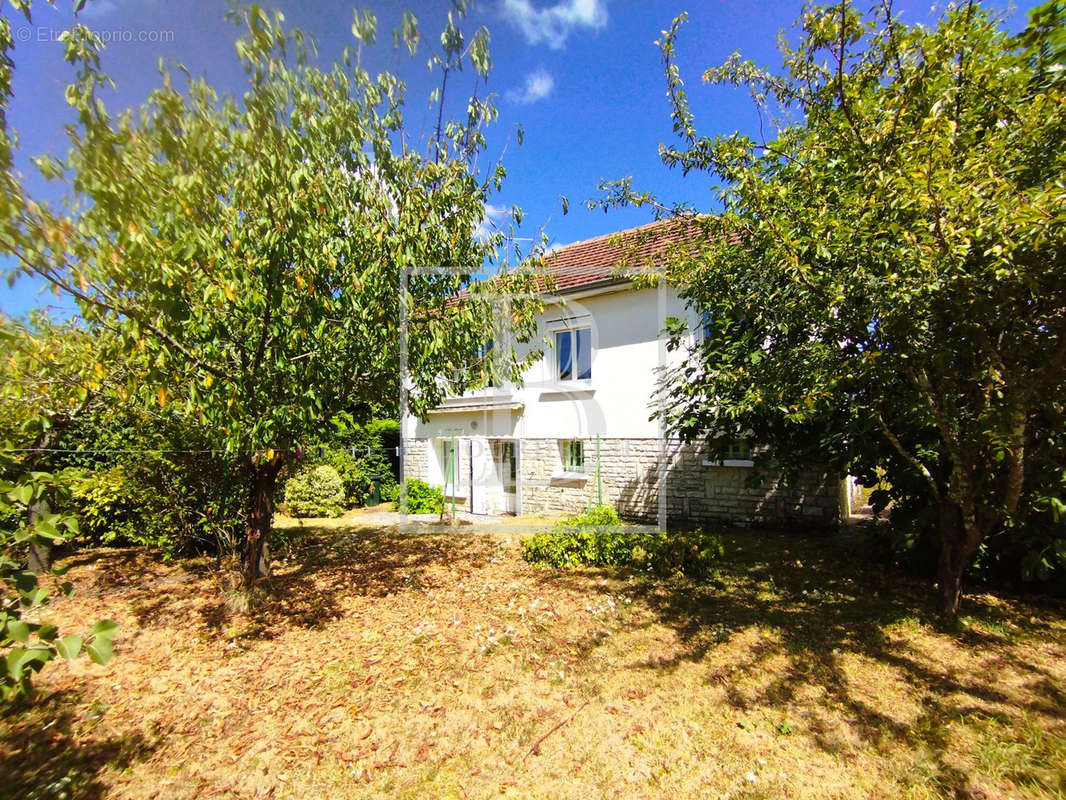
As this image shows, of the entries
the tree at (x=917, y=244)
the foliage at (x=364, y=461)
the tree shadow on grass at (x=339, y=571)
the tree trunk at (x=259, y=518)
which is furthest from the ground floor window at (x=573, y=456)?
the tree trunk at (x=259, y=518)

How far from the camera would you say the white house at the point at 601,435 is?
10.5 m

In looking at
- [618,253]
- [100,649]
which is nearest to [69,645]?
[100,649]

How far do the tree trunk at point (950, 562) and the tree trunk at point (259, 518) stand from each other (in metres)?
7.80

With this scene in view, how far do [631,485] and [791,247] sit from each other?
8111 mm

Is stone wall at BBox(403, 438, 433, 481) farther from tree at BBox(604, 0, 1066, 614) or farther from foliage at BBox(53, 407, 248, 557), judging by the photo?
tree at BBox(604, 0, 1066, 614)

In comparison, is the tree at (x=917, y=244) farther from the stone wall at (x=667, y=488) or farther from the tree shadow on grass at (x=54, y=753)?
the tree shadow on grass at (x=54, y=753)

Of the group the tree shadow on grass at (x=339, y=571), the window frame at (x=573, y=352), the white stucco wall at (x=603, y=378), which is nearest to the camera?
the tree shadow on grass at (x=339, y=571)

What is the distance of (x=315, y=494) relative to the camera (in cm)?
1327

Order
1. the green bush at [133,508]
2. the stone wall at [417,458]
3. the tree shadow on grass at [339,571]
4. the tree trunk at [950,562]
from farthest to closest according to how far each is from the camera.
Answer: the stone wall at [417,458] → the green bush at [133,508] → the tree shadow on grass at [339,571] → the tree trunk at [950,562]

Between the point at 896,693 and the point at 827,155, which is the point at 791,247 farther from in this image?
the point at 896,693

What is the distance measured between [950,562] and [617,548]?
4.25 m

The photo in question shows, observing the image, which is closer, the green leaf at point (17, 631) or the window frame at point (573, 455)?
the green leaf at point (17, 631)

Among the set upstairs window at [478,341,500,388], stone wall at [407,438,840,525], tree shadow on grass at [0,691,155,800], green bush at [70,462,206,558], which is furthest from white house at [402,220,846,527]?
tree shadow on grass at [0,691,155,800]

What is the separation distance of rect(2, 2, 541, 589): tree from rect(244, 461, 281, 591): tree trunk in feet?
0.09
